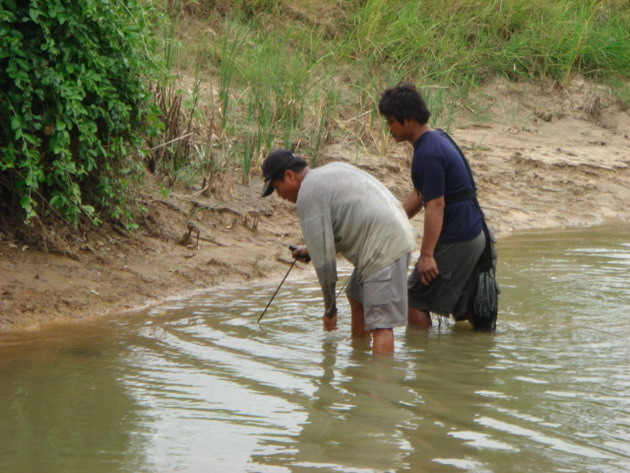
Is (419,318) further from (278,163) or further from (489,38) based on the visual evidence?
(489,38)

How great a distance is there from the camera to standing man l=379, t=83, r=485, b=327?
538 centimetres

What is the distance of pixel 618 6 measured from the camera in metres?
14.5

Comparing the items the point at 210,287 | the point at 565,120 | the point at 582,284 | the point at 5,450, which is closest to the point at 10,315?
the point at 210,287

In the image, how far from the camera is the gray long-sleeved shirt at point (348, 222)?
16.4ft

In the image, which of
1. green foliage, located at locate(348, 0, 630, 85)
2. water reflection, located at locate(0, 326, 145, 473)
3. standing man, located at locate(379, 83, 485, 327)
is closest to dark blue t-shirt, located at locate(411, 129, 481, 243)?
standing man, located at locate(379, 83, 485, 327)

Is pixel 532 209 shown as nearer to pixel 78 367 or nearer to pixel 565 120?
pixel 565 120

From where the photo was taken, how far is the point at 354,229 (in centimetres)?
512

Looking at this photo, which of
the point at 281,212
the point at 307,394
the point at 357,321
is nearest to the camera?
the point at 307,394

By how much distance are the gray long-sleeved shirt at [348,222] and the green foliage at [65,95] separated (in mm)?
1813

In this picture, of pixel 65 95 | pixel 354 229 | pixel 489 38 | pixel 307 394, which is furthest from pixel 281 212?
pixel 489 38

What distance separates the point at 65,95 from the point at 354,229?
6.63ft

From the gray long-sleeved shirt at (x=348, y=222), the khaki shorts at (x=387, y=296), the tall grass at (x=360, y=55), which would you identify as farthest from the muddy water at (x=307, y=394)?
the tall grass at (x=360, y=55)

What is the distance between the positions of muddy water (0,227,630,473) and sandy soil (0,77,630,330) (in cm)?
39

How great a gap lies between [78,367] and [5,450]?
1.25 metres
